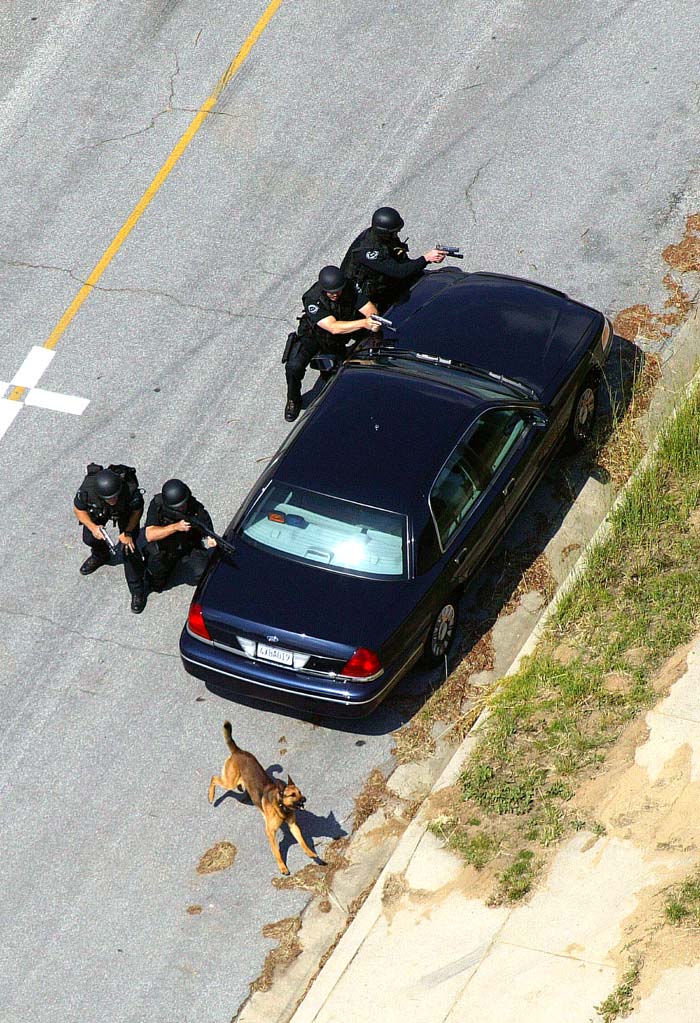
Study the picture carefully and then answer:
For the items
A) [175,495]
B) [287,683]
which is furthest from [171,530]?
[287,683]

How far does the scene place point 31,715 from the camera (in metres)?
9.87

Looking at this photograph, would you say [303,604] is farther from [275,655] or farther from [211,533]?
[211,533]

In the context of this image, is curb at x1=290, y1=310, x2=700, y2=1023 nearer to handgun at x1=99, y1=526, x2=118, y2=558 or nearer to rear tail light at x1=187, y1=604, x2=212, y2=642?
rear tail light at x1=187, y1=604, x2=212, y2=642

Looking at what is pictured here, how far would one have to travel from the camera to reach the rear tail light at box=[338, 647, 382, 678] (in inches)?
356

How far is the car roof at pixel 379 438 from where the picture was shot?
31.5ft

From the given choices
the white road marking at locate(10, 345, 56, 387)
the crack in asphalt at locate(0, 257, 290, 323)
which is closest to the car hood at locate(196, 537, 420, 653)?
the white road marking at locate(10, 345, 56, 387)

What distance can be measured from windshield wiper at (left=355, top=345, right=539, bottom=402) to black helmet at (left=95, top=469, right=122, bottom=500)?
93.8 inches

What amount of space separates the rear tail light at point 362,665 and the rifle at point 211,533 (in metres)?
1.27

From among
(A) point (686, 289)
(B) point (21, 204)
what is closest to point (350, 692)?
(A) point (686, 289)

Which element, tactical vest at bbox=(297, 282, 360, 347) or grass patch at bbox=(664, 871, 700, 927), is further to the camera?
tactical vest at bbox=(297, 282, 360, 347)

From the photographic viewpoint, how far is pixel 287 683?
9211 mm

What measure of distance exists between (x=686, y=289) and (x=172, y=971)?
26.3ft

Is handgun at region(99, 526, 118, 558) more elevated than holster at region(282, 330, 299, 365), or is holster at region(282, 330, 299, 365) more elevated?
holster at region(282, 330, 299, 365)

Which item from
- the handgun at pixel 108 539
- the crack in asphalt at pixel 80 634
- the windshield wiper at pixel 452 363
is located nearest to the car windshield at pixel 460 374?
the windshield wiper at pixel 452 363
